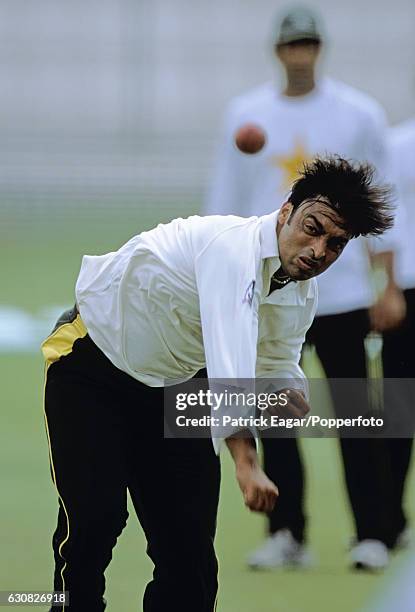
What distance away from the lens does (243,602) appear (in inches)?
192

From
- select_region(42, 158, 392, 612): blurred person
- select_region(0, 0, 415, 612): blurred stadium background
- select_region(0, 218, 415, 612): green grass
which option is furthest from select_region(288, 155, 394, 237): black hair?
select_region(0, 0, 415, 612): blurred stadium background

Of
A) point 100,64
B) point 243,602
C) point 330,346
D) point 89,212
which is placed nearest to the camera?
point 243,602

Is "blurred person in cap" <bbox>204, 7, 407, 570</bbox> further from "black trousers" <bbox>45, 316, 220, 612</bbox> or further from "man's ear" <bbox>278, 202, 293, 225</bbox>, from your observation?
"man's ear" <bbox>278, 202, 293, 225</bbox>

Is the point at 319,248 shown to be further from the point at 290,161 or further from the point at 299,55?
the point at 299,55

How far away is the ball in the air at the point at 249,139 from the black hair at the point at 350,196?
6.04 ft

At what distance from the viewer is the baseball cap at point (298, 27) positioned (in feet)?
18.9

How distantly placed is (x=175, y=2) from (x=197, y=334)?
1576 cm

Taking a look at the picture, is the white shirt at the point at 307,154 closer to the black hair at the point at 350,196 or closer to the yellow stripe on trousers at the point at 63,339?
the yellow stripe on trousers at the point at 63,339

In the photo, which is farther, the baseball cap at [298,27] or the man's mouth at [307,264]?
the baseball cap at [298,27]

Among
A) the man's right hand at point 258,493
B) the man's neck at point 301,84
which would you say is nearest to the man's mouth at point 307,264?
the man's right hand at point 258,493

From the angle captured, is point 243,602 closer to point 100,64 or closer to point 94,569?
point 94,569

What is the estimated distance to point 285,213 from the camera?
12.1ft

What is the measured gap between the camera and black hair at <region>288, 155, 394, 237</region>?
361cm

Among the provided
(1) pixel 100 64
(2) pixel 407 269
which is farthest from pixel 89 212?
(2) pixel 407 269
